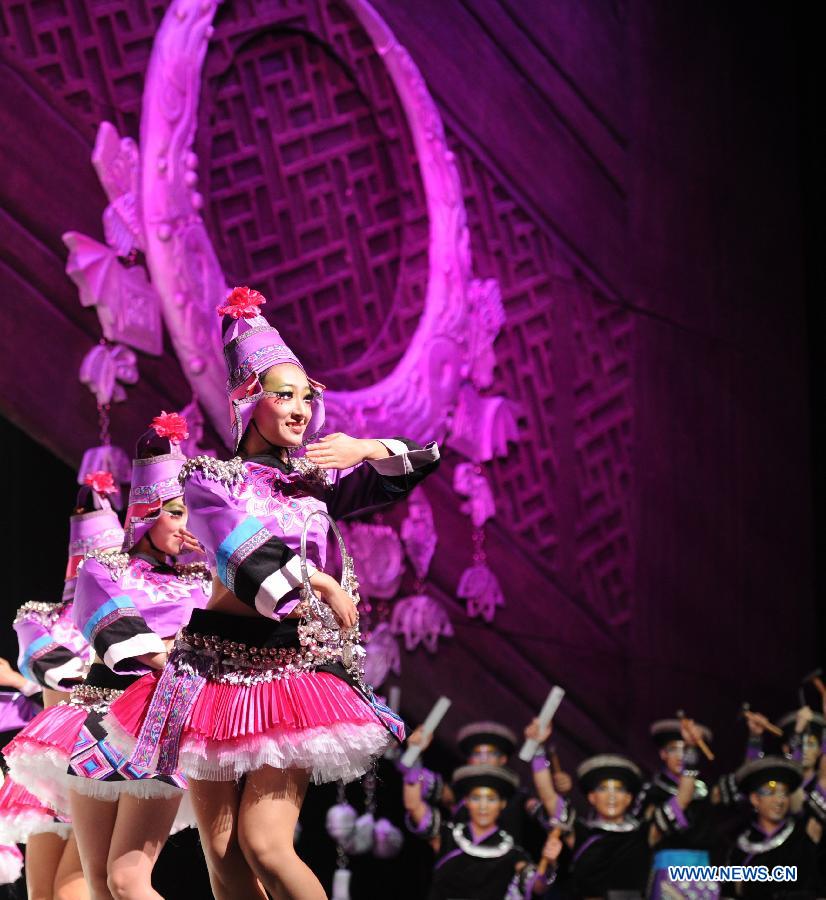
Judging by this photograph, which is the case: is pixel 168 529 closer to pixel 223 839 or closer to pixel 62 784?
pixel 62 784

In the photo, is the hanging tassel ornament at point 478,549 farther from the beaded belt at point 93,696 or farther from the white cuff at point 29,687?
A: the beaded belt at point 93,696

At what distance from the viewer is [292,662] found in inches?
111

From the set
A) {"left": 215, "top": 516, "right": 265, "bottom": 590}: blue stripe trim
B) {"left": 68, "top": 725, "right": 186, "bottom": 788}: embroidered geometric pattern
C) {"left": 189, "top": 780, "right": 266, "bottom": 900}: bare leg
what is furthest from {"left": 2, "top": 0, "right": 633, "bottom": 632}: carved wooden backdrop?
{"left": 189, "top": 780, "right": 266, "bottom": 900}: bare leg

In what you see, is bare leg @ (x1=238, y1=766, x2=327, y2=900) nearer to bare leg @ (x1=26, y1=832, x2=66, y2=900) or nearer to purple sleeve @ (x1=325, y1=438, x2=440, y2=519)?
purple sleeve @ (x1=325, y1=438, x2=440, y2=519)

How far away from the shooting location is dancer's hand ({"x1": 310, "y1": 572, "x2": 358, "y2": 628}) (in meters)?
2.76

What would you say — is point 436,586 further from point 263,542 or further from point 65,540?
point 263,542

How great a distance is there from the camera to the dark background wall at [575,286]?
495cm

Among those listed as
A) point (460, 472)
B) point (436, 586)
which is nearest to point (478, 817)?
point (436, 586)

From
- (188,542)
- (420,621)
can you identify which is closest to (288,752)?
(188,542)

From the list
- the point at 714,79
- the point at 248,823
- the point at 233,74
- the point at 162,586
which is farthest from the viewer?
the point at 714,79

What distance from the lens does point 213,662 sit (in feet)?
9.30

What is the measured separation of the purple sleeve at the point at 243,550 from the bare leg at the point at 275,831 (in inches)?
12.7

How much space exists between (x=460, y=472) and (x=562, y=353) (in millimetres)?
960

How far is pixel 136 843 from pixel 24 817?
70cm
